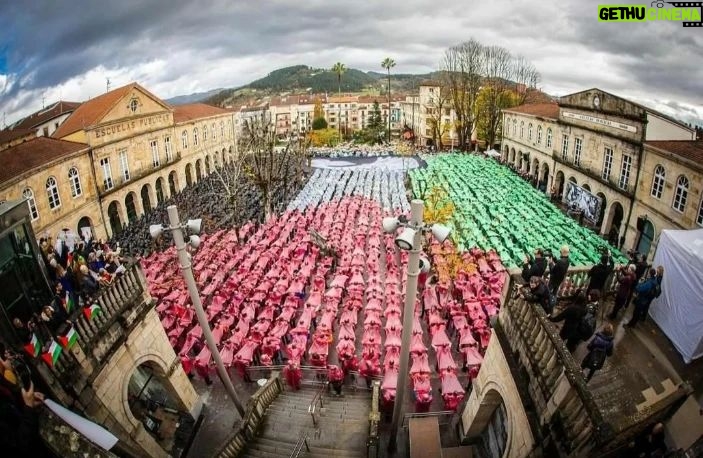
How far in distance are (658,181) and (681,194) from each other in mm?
2220

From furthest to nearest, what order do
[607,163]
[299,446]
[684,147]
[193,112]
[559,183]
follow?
[193,112] < [559,183] < [607,163] < [684,147] < [299,446]

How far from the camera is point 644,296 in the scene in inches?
343

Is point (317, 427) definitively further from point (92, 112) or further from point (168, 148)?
point (168, 148)

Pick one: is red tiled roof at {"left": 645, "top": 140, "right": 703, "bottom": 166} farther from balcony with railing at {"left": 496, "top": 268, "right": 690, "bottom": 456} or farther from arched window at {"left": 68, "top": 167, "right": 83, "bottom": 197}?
arched window at {"left": 68, "top": 167, "right": 83, "bottom": 197}

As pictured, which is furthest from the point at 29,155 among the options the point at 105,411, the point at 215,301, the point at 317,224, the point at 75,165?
the point at 105,411

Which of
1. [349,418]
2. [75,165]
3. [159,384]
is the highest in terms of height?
[75,165]

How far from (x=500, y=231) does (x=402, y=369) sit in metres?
17.2

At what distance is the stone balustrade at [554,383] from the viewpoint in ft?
17.9

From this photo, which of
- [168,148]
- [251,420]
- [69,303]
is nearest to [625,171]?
[251,420]

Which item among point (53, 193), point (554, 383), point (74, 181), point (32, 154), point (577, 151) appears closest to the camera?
point (554, 383)

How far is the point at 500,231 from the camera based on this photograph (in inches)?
925

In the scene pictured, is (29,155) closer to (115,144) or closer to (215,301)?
(115,144)

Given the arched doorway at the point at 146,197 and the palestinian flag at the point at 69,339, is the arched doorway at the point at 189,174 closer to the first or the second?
the arched doorway at the point at 146,197

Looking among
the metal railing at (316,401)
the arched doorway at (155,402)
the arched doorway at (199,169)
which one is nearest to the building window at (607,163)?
the metal railing at (316,401)
